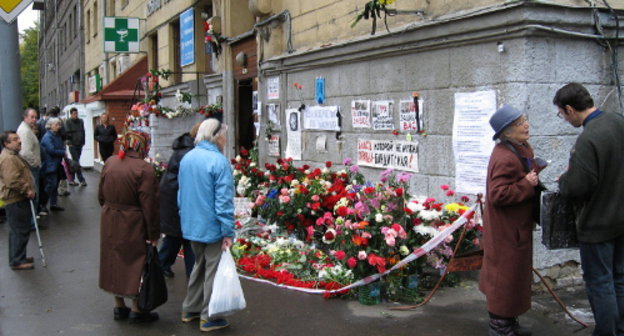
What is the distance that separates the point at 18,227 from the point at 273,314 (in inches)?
145

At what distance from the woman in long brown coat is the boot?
2791 millimetres

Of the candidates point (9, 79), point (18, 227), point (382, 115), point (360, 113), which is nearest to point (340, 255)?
point (382, 115)

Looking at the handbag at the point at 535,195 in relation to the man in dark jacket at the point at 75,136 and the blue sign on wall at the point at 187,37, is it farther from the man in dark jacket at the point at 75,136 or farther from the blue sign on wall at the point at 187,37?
the man in dark jacket at the point at 75,136

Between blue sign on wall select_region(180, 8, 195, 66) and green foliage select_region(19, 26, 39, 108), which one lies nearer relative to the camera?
blue sign on wall select_region(180, 8, 195, 66)

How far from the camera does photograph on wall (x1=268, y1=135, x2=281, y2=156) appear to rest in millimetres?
10434

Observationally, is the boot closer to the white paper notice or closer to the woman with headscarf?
the white paper notice

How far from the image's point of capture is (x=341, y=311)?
533 centimetres

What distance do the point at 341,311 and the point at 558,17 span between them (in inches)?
131

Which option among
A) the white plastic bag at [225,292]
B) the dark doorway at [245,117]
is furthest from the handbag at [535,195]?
the dark doorway at [245,117]

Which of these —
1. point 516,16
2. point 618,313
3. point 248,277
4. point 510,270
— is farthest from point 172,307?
point 516,16

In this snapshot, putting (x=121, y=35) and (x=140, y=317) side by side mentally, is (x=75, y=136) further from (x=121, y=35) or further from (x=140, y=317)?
(x=140, y=317)

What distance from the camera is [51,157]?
36.8 feet

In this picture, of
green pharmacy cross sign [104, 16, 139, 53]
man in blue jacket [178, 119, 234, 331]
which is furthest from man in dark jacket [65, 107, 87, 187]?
man in blue jacket [178, 119, 234, 331]

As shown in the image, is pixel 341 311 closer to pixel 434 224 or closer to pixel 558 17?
pixel 434 224
